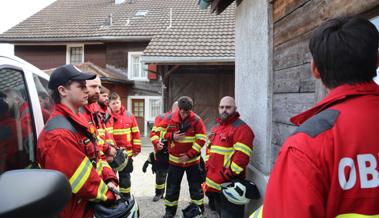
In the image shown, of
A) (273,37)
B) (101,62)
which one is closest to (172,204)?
(273,37)

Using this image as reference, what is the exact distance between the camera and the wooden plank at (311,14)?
2.34 metres

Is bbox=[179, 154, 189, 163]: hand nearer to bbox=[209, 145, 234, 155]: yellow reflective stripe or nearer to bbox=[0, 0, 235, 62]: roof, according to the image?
bbox=[209, 145, 234, 155]: yellow reflective stripe

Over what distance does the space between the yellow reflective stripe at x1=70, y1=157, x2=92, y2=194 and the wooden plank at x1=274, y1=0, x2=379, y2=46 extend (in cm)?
200

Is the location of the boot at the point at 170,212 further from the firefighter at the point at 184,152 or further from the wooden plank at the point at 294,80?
the wooden plank at the point at 294,80

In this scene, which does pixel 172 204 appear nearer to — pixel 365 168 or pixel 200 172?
pixel 200 172

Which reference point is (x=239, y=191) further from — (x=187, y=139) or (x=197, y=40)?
(x=197, y=40)

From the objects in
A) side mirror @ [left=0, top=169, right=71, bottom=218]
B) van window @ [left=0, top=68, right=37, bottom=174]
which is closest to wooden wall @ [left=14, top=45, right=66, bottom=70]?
van window @ [left=0, top=68, right=37, bottom=174]

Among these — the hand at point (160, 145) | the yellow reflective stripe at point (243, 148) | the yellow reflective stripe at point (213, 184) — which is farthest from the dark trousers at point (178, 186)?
the yellow reflective stripe at point (243, 148)

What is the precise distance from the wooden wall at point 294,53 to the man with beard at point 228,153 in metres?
0.47

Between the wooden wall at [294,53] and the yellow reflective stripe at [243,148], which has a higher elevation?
the wooden wall at [294,53]

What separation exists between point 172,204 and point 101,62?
1592cm

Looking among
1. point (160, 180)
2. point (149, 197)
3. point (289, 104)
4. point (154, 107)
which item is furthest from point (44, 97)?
point (154, 107)

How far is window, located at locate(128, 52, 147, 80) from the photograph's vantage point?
19.5 m

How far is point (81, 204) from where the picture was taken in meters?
2.38
